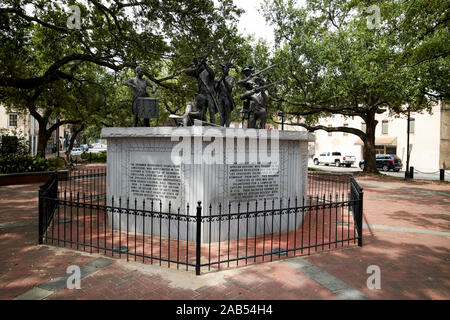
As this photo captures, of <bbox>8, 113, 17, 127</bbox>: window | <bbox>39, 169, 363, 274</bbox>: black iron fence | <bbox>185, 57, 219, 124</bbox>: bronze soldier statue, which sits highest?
<bbox>8, 113, 17, 127</bbox>: window

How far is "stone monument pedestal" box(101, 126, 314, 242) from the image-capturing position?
6.78m

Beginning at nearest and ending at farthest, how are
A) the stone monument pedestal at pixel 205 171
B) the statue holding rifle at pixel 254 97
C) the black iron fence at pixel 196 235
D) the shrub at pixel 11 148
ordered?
the black iron fence at pixel 196 235, the stone monument pedestal at pixel 205 171, the statue holding rifle at pixel 254 97, the shrub at pixel 11 148

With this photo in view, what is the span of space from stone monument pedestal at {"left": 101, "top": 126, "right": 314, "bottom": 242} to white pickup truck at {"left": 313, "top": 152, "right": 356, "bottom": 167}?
32462mm

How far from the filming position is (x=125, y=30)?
13.9 metres

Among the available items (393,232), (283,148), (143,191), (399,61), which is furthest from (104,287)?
(399,61)

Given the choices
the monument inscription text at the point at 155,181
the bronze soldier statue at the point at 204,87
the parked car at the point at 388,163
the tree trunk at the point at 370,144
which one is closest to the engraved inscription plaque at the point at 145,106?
the bronze soldier statue at the point at 204,87

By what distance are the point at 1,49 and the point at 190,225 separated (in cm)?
960

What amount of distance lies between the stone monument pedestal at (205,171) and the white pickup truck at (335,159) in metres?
32.5

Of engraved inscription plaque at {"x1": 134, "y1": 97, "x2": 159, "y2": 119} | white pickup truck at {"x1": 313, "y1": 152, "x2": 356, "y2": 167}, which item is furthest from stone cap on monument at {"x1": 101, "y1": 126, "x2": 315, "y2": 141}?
white pickup truck at {"x1": 313, "y1": 152, "x2": 356, "y2": 167}

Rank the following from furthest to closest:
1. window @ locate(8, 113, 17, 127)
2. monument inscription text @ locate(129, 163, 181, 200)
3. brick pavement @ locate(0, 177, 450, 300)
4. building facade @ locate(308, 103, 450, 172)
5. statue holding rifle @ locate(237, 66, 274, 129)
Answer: window @ locate(8, 113, 17, 127)
building facade @ locate(308, 103, 450, 172)
statue holding rifle @ locate(237, 66, 274, 129)
monument inscription text @ locate(129, 163, 181, 200)
brick pavement @ locate(0, 177, 450, 300)

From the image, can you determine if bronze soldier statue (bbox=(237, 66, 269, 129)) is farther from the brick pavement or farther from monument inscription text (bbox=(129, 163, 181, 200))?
the brick pavement

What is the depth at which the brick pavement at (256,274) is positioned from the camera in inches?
176

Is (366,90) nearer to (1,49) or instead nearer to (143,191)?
(143,191)

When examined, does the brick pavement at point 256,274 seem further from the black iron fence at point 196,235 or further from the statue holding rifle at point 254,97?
the statue holding rifle at point 254,97
